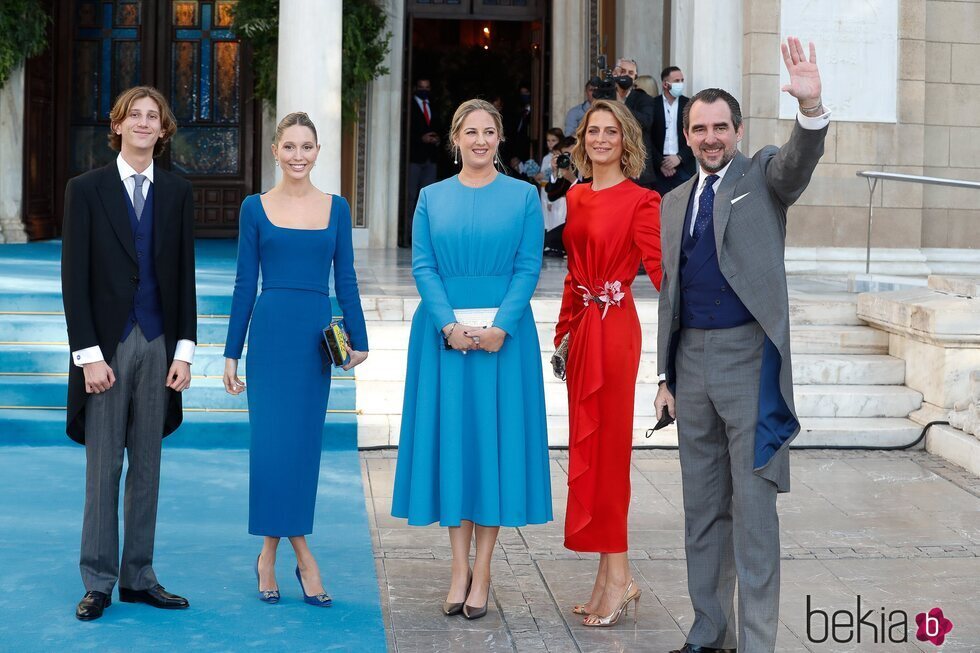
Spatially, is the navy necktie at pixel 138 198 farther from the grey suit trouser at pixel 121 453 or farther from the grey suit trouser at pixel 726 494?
the grey suit trouser at pixel 726 494

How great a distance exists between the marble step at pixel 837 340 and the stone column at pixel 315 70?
376 cm

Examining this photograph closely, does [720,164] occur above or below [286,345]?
above

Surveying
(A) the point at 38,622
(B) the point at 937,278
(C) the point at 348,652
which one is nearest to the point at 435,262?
(C) the point at 348,652

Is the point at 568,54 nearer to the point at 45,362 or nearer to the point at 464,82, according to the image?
the point at 464,82

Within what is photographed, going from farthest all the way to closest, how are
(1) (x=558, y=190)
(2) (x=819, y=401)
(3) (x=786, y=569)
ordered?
(1) (x=558, y=190), (2) (x=819, y=401), (3) (x=786, y=569)

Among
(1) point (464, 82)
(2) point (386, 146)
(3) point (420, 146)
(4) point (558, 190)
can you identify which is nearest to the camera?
(4) point (558, 190)

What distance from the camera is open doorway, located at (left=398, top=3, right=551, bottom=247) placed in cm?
1525

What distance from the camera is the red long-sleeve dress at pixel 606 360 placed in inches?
190

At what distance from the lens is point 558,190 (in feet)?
43.3

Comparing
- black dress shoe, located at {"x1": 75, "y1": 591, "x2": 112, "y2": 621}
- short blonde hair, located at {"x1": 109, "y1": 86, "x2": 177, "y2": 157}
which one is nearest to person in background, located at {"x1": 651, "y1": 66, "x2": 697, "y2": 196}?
short blonde hair, located at {"x1": 109, "y1": 86, "x2": 177, "y2": 157}

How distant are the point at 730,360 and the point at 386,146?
11229 mm

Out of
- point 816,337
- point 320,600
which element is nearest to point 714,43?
point 816,337

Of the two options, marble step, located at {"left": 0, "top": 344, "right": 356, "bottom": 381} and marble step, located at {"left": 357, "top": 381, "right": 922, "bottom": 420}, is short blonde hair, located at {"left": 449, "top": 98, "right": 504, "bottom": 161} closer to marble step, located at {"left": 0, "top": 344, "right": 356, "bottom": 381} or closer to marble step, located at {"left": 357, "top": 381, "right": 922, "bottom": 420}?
marble step, located at {"left": 357, "top": 381, "right": 922, "bottom": 420}

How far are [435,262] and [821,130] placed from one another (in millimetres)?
1657
